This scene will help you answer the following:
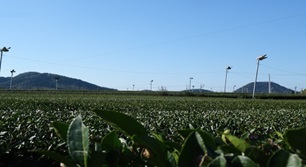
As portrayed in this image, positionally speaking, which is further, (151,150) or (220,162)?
(151,150)

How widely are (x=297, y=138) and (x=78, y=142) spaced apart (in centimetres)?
47

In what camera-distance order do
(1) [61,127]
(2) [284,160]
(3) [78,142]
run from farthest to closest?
1. (1) [61,127]
2. (3) [78,142]
3. (2) [284,160]

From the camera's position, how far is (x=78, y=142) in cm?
92

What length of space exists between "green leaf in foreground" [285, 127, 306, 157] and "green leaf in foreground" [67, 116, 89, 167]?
1.41ft

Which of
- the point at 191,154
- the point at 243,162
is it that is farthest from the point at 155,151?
the point at 243,162

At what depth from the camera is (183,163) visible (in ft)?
2.78

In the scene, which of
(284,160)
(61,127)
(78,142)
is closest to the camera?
(284,160)

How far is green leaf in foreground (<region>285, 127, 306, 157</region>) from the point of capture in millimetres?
801

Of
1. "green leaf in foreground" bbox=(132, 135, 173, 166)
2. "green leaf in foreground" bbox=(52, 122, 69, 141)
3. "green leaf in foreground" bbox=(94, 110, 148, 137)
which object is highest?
"green leaf in foreground" bbox=(94, 110, 148, 137)

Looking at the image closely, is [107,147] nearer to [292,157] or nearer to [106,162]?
[106,162]

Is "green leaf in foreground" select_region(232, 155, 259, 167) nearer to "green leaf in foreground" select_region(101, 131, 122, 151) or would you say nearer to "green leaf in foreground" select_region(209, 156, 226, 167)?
"green leaf in foreground" select_region(209, 156, 226, 167)

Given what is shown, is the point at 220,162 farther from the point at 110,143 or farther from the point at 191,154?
the point at 110,143

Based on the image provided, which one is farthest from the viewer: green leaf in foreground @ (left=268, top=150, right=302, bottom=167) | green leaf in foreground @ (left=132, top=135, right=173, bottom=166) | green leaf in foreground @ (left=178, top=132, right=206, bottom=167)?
green leaf in foreground @ (left=132, top=135, right=173, bottom=166)

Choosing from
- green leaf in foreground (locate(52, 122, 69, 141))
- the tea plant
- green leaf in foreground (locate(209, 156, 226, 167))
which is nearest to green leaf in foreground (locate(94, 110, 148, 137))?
the tea plant
